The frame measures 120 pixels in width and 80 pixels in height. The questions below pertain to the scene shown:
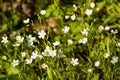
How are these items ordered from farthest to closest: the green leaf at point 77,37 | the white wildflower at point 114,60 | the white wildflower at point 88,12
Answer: the white wildflower at point 88,12, the green leaf at point 77,37, the white wildflower at point 114,60

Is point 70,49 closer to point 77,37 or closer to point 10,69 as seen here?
point 77,37

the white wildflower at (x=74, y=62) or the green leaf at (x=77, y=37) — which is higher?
the green leaf at (x=77, y=37)

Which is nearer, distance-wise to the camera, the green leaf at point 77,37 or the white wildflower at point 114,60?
the white wildflower at point 114,60

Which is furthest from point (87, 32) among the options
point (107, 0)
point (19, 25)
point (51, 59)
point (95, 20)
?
point (19, 25)

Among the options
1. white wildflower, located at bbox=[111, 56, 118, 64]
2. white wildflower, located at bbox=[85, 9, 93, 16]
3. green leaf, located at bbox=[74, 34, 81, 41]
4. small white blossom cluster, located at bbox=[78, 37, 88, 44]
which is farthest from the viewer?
white wildflower, located at bbox=[85, 9, 93, 16]

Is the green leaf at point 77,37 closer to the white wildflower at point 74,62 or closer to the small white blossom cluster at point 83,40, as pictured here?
the small white blossom cluster at point 83,40

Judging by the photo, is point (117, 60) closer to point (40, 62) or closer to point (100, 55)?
point (100, 55)

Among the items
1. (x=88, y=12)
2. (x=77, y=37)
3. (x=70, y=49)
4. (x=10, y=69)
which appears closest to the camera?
(x=10, y=69)

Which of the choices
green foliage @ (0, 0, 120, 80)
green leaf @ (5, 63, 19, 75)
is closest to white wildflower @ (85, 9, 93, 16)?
green foliage @ (0, 0, 120, 80)

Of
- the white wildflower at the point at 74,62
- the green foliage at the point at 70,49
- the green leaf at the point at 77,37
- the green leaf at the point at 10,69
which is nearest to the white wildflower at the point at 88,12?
the green foliage at the point at 70,49

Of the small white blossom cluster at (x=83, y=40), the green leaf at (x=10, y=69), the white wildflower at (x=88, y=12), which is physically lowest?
the green leaf at (x=10, y=69)

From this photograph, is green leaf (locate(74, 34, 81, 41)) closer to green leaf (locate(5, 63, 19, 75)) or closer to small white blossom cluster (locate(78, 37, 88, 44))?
small white blossom cluster (locate(78, 37, 88, 44))

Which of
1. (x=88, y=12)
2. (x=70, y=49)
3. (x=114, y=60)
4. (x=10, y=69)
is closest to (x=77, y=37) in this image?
(x=70, y=49)
